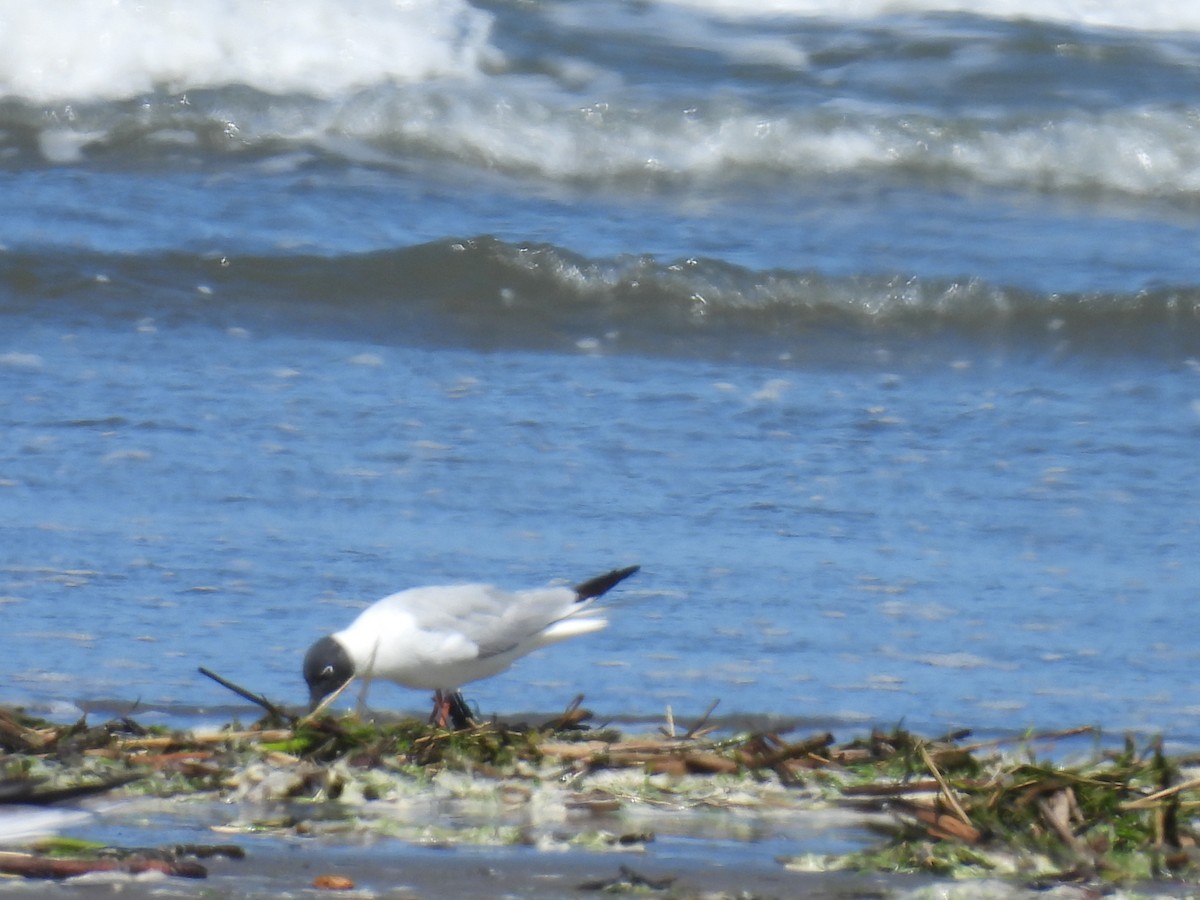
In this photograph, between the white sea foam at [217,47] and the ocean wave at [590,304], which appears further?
the white sea foam at [217,47]

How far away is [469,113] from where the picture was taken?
704cm

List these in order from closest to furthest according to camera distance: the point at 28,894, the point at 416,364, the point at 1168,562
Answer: the point at 28,894
the point at 1168,562
the point at 416,364

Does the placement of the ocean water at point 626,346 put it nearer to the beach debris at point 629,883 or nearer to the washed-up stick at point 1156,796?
the washed-up stick at point 1156,796

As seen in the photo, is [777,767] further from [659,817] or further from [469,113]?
[469,113]

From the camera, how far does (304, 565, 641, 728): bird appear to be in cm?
271

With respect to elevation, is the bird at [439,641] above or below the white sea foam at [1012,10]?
below

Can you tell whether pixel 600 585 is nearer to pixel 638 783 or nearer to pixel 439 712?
pixel 439 712

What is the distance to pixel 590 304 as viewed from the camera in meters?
5.43

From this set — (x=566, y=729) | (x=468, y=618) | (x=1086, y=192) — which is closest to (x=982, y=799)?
(x=566, y=729)

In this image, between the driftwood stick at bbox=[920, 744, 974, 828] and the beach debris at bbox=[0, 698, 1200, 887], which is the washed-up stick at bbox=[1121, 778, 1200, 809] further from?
the driftwood stick at bbox=[920, 744, 974, 828]

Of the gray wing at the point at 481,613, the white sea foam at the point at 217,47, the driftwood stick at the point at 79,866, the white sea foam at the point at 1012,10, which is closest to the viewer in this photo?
the driftwood stick at the point at 79,866

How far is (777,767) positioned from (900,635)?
34.3 inches

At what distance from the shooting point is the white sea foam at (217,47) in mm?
7270

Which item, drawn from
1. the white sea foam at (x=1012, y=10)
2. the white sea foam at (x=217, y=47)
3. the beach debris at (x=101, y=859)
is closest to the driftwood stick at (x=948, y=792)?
the beach debris at (x=101, y=859)
